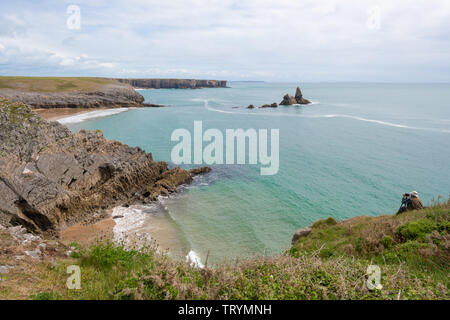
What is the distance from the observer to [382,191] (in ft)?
86.5

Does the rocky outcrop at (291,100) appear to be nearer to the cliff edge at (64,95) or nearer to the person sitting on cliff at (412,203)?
the cliff edge at (64,95)

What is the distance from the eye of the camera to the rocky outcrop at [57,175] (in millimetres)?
17859

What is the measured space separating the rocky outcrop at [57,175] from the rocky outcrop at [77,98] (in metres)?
64.7

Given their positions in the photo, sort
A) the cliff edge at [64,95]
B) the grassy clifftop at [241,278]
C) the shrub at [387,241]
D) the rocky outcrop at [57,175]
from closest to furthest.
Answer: the grassy clifftop at [241,278] → the shrub at [387,241] → the rocky outcrop at [57,175] → the cliff edge at [64,95]

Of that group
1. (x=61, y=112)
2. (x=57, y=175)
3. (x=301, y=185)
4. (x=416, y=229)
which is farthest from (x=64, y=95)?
(x=416, y=229)

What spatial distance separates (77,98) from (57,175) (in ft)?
253

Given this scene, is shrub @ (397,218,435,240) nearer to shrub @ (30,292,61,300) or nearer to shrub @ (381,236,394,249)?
shrub @ (381,236,394,249)

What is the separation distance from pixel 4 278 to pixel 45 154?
16.5 metres

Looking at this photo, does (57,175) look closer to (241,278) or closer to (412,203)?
(241,278)

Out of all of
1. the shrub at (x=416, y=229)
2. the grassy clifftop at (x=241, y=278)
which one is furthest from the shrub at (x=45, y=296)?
the shrub at (x=416, y=229)

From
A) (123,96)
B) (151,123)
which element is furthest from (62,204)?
(123,96)

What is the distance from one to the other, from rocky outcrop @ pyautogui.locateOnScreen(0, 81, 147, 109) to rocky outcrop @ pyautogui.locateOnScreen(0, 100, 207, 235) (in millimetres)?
64681

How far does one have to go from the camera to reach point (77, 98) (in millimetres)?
86562

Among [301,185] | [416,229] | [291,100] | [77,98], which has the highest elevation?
[291,100]
